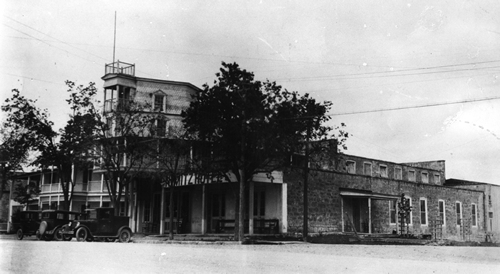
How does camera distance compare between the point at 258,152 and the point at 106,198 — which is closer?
the point at 258,152

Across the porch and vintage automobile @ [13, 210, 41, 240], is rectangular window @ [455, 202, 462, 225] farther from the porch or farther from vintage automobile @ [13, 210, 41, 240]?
vintage automobile @ [13, 210, 41, 240]

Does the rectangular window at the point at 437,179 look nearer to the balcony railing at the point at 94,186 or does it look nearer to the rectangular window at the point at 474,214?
the rectangular window at the point at 474,214

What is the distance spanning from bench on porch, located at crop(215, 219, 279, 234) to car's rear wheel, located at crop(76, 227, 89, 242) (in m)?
9.19

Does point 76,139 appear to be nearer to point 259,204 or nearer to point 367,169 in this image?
point 259,204

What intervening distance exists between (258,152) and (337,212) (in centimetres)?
1094

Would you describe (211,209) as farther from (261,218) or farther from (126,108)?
(126,108)

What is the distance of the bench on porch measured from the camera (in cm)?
3170

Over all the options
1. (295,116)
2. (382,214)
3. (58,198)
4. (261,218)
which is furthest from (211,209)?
(58,198)

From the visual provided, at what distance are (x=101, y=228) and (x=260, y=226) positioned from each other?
9.81 meters

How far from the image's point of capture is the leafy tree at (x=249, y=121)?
26953 millimetres

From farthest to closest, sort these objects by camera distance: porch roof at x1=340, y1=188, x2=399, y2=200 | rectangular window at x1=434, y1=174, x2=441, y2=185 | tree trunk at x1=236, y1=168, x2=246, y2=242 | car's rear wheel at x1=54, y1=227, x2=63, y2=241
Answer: rectangular window at x1=434, y1=174, x2=441, y2=185 → porch roof at x1=340, y1=188, x2=399, y2=200 → car's rear wheel at x1=54, y1=227, x2=63, y2=241 → tree trunk at x1=236, y1=168, x2=246, y2=242

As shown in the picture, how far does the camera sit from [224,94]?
2752 centimetres

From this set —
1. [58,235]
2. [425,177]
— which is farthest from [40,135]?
[425,177]

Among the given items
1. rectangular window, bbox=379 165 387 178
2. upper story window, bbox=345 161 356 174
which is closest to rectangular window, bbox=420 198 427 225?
rectangular window, bbox=379 165 387 178
